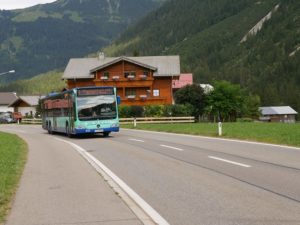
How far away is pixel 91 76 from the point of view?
72.7 meters

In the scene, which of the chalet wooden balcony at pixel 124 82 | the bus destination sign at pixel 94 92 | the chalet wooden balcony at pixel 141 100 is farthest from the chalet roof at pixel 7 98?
the bus destination sign at pixel 94 92

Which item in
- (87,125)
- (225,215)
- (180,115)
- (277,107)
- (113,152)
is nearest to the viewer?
(225,215)

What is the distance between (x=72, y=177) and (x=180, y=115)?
43773 millimetres

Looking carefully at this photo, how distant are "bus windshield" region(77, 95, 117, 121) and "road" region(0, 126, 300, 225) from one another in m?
12.8

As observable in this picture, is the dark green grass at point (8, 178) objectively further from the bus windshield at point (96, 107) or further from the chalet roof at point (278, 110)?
the chalet roof at point (278, 110)

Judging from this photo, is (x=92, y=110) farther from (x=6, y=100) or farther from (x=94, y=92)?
Result: (x=6, y=100)

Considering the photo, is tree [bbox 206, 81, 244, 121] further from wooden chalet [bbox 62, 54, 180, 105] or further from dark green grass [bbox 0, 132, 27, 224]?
dark green grass [bbox 0, 132, 27, 224]

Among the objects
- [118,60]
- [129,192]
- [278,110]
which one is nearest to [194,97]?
[118,60]

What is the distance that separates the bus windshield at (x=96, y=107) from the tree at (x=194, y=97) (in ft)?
87.5

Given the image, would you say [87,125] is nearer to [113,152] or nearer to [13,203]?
[113,152]

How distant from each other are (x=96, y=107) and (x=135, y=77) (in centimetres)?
3996

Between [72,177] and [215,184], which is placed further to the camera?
[72,177]

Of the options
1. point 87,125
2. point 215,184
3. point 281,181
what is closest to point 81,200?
point 215,184

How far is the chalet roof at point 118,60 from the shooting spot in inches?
2815
